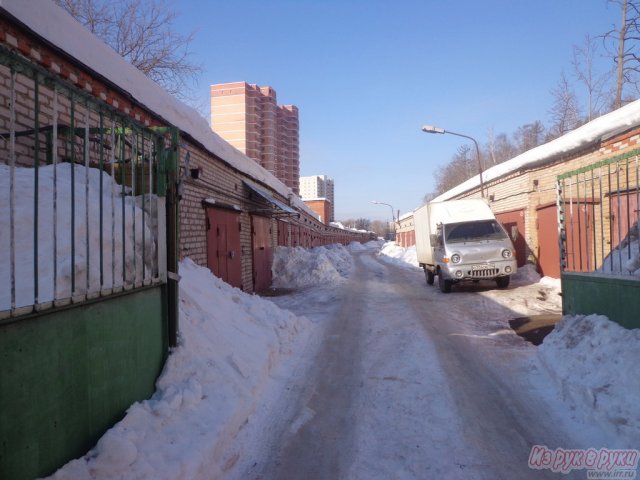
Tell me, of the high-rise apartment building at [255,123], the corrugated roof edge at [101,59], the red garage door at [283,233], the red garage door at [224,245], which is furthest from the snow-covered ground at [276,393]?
the high-rise apartment building at [255,123]

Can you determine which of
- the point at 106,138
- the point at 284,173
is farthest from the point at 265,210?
the point at 284,173

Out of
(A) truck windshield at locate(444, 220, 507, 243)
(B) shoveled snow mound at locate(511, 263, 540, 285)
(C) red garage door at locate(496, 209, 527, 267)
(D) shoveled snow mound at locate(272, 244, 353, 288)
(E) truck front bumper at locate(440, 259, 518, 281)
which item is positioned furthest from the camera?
(C) red garage door at locate(496, 209, 527, 267)

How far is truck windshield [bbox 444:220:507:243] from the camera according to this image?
12.0 meters

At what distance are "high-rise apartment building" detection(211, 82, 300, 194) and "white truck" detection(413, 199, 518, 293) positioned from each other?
69.5 metres

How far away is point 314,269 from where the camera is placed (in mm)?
14969

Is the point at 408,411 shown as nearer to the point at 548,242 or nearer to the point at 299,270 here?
the point at 299,270

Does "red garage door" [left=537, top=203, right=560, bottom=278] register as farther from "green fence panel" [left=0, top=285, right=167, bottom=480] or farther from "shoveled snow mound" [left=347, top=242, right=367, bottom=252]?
"shoveled snow mound" [left=347, top=242, right=367, bottom=252]

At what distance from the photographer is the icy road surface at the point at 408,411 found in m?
3.08

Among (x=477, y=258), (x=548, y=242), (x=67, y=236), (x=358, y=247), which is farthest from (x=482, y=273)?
(x=358, y=247)

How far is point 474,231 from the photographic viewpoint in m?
12.2

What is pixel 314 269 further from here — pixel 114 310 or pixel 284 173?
pixel 284 173

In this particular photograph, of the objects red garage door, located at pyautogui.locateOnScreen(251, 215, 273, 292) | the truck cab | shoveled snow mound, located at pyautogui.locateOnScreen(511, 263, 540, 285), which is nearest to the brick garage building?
shoveled snow mound, located at pyautogui.locateOnScreen(511, 263, 540, 285)

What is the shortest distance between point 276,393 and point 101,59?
5.12m

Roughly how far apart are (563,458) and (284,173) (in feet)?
306
